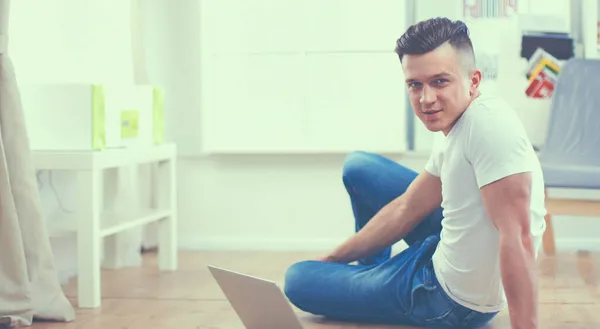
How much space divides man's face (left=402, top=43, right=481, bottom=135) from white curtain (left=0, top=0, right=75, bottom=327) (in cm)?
95

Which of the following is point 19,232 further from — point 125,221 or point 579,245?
point 579,245

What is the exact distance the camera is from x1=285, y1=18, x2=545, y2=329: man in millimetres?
1490

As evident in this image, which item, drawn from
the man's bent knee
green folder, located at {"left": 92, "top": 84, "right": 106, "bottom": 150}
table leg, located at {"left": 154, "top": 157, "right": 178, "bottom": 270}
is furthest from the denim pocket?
table leg, located at {"left": 154, "top": 157, "right": 178, "bottom": 270}

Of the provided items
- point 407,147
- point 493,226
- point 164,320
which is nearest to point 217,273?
point 164,320

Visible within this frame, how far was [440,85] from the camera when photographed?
5.24ft

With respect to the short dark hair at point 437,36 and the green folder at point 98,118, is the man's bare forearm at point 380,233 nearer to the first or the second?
the short dark hair at point 437,36

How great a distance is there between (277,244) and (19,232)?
61.1 inches

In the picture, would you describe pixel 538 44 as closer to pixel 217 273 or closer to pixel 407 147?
pixel 407 147

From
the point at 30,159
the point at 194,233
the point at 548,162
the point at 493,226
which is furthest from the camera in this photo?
the point at 194,233

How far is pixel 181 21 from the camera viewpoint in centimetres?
340

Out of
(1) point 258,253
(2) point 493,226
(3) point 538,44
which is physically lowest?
(1) point 258,253

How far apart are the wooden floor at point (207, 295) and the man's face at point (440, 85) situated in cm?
59

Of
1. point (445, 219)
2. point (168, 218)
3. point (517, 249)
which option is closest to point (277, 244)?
point (168, 218)

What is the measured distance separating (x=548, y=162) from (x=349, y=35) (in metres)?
0.90
